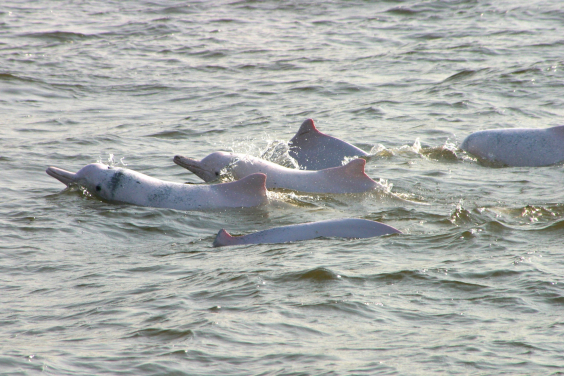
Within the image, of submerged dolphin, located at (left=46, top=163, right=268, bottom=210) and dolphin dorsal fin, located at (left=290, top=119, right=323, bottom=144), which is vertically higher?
dolphin dorsal fin, located at (left=290, top=119, right=323, bottom=144)

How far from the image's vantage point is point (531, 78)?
52.1 ft

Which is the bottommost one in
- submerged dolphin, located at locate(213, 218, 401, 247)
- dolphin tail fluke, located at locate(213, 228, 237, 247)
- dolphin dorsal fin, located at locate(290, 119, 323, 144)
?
dolphin tail fluke, located at locate(213, 228, 237, 247)

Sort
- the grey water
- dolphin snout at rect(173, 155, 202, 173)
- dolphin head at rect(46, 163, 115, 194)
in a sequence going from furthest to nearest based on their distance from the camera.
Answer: dolphin snout at rect(173, 155, 202, 173), dolphin head at rect(46, 163, 115, 194), the grey water

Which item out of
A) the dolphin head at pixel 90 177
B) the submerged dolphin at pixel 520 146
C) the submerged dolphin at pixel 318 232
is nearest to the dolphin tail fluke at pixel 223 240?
the submerged dolphin at pixel 318 232

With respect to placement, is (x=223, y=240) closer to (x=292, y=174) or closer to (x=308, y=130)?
(x=292, y=174)

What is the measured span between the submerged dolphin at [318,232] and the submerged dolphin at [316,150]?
3.38m

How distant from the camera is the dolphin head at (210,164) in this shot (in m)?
9.80

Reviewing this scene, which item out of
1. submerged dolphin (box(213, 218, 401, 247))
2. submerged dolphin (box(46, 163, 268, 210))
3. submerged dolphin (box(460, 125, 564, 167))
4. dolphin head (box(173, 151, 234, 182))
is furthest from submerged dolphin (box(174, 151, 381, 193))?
submerged dolphin (box(460, 125, 564, 167))

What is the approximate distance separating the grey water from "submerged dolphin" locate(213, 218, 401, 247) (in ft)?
0.44

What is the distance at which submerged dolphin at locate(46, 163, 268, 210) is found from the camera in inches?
342

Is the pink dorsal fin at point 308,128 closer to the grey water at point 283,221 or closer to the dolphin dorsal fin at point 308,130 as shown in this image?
the dolphin dorsal fin at point 308,130

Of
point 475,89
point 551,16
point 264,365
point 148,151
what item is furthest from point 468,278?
point 551,16

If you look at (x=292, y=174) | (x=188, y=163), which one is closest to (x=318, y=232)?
(x=292, y=174)

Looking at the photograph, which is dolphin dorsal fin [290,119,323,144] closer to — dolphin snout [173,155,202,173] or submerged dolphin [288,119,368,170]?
submerged dolphin [288,119,368,170]
